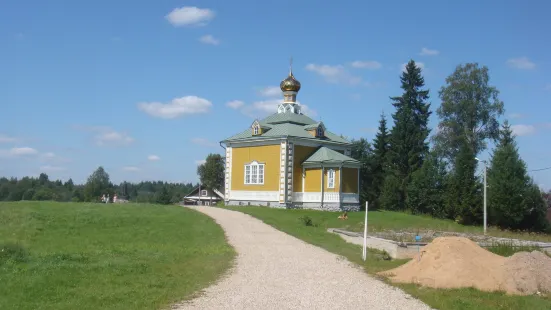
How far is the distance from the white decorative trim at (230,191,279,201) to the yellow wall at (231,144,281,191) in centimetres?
23

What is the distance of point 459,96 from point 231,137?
18.8m

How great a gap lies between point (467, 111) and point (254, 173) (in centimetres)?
1811

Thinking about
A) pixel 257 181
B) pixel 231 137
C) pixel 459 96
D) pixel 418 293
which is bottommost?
pixel 418 293

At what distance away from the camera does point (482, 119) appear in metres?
44.5

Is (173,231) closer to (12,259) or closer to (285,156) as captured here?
(12,259)

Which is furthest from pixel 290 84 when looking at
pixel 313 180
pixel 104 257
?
pixel 104 257

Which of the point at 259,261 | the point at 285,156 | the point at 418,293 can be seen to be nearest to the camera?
the point at 418,293

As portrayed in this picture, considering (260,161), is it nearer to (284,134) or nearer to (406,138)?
(284,134)

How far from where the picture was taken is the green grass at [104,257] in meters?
9.87

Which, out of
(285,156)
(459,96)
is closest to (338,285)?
(285,156)

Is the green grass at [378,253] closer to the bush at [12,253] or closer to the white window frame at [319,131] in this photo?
the white window frame at [319,131]

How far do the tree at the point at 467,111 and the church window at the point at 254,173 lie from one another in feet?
50.9

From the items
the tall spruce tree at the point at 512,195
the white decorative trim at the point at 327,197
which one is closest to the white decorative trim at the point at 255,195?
the white decorative trim at the point at 327,197

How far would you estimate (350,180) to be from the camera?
37.4 metres
